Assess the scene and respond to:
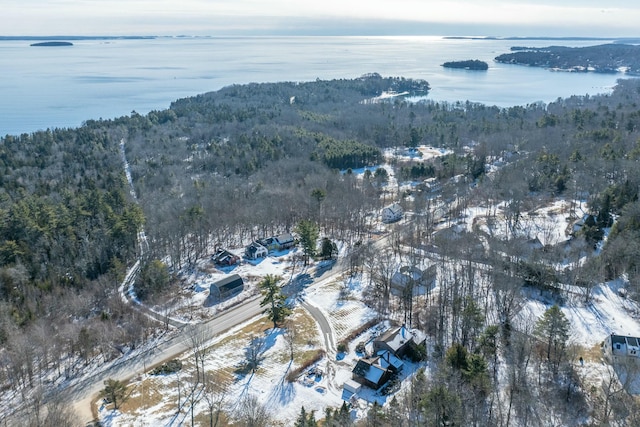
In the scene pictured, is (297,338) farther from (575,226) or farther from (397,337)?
(575,226)

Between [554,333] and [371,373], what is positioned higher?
[554,333]

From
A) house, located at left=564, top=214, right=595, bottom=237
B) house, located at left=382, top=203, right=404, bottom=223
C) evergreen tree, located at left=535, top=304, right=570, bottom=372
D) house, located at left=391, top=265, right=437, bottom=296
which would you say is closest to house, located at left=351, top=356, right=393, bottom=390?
evergreen tree, located at left=535, top=304, right=570, bottom=372

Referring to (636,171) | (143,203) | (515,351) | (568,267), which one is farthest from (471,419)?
(143,203)

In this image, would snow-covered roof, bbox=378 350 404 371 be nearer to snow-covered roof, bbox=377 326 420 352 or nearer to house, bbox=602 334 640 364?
snow-covered roof, bbox=377 326 420 352

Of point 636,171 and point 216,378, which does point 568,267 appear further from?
point 216,378

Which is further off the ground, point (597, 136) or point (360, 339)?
point (597, 136)

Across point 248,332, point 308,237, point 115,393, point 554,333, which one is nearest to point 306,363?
point 248,332

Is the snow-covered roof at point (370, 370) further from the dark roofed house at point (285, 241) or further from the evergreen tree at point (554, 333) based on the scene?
the dark roofed house at point (285, 241)
